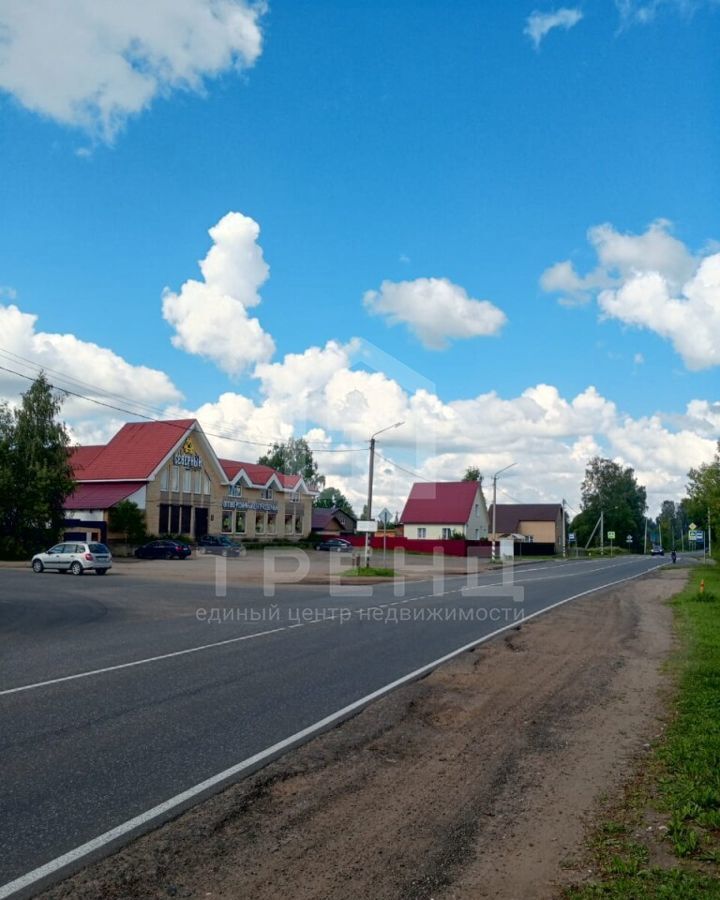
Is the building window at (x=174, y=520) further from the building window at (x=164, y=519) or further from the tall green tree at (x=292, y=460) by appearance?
the tall green tree at (x=292, y=460)

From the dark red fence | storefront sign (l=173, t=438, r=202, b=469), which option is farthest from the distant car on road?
storefront sign (l=173, t=438, r=202, b=469)

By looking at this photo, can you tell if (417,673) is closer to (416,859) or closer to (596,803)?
(596,803)

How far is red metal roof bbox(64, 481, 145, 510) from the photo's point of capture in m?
54.1

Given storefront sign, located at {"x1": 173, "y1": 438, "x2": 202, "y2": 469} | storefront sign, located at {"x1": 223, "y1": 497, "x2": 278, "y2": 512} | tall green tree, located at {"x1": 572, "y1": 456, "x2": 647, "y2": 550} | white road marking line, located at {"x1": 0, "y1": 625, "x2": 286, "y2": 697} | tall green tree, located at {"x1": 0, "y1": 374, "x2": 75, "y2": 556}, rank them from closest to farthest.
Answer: white road marking line, located at {"x1": 0, "y1": 625, "x2": 286, "y2": 697} < tall green tree, located at {"x1": 0, "y1": 374, "x2": 75, "y2": 556} < storefront sign, located at {"x1": 173, "y1": 438, "x2": 202, "y2": 469} < storefront sign, located at {"x1": 223, "y1": 497, "x2": 278, "y2": 512} < tall green tree, located at {"x1": 572, "y1": 456, "x2": 647, "y2": 550}

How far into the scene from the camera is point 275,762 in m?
6.91

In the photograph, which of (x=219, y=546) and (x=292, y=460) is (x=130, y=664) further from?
(x=292, y=460)

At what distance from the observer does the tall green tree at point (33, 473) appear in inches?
1786

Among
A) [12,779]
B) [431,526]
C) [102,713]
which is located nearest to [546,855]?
[12,779]

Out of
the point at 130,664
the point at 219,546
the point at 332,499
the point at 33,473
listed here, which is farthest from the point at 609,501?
the point at 130,664

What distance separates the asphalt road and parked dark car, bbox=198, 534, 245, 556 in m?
32.7

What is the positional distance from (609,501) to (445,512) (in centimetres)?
4892

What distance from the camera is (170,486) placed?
2264 inches

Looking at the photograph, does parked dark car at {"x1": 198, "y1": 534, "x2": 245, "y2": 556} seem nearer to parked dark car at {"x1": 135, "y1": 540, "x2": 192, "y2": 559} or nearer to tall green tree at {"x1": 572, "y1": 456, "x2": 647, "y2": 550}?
parked dark car at {"x1": 135, "y1": 540, "x2": 192, "y2": 559}

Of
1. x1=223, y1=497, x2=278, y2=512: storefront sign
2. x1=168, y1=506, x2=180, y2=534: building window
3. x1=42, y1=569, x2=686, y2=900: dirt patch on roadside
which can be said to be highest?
x1=223, y1=497, x2=278, y2=512: storefront sign
